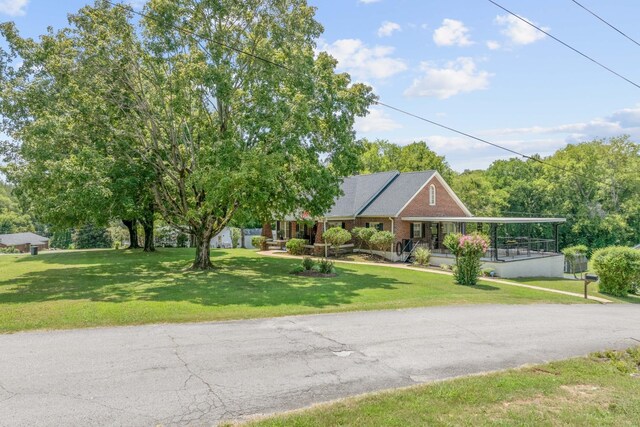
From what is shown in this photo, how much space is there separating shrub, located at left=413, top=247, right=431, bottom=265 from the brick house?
7.15 ft

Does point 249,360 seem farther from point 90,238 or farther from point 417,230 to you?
point 90,238

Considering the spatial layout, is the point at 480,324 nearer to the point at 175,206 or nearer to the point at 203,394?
the point at 203,394

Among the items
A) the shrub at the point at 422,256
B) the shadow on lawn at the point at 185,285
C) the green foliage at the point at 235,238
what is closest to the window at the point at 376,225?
the shrub at the point at 422,256

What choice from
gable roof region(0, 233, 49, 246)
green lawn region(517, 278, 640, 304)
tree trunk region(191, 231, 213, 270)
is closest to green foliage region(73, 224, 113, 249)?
gable roof region(0, 233, 49, 246)

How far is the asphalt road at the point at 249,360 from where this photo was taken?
600 centimetres

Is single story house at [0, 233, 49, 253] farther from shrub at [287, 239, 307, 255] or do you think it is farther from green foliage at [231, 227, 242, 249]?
shrub at [287, 239, 307, 255]

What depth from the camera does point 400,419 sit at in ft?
17.7

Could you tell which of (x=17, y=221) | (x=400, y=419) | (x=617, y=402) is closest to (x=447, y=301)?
(x=617, y=402)

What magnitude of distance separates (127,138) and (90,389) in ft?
56.6

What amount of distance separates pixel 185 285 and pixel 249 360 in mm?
10002

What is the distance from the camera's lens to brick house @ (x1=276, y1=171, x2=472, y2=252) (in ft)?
99.4

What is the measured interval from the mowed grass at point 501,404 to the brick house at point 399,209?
2267 cm

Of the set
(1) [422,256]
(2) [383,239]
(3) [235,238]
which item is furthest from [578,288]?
(3) [235,238]

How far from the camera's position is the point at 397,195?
1246 inches
